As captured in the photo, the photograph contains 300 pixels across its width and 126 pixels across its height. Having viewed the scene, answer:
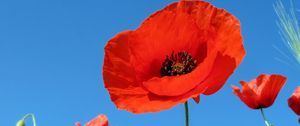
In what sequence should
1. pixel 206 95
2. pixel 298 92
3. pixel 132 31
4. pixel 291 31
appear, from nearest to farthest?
pixel 206 95, pixel 132 31, pixel 298 92, pixel 291 31

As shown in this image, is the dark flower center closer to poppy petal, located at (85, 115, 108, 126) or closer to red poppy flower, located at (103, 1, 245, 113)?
red poppy flower, located at (103, 1, 245, 113)

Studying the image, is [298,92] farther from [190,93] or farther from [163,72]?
[190,93]

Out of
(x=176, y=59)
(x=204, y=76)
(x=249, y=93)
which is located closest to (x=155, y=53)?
(x=176, y=59)

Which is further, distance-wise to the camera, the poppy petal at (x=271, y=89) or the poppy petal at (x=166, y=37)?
the poppy petal at (x=271, y=89)

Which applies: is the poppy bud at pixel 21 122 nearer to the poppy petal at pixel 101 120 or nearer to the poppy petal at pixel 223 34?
the poppy petal at pixel 101 120

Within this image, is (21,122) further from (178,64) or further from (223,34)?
(223,34)

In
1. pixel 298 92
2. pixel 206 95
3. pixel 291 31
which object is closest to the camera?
pixel 206 95

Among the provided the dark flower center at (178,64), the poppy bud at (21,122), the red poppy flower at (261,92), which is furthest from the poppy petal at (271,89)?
the poppy bud at (21,122)

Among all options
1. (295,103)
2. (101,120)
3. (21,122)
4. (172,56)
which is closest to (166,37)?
(172,56)
